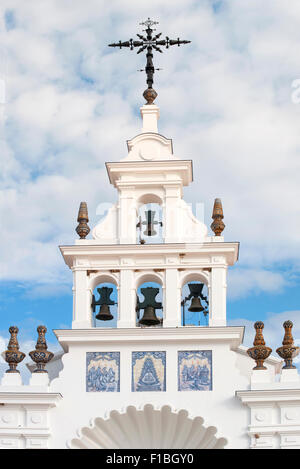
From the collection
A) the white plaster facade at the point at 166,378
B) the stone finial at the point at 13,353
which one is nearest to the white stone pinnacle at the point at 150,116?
the white plaster facade at the point at 166,378

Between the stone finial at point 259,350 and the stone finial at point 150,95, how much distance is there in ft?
20.6

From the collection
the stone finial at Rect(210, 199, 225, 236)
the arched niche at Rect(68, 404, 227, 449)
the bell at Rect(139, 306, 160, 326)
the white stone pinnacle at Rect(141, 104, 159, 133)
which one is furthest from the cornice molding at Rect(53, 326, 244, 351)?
the white stone pinnacle at Rect(141, 104, 159, 133)

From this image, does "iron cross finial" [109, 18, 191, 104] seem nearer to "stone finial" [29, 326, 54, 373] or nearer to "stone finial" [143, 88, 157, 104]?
"stone finial" [143, 88, 157, 104]

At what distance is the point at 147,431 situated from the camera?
75.9 feet

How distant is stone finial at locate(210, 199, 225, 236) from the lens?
2419 centimetres

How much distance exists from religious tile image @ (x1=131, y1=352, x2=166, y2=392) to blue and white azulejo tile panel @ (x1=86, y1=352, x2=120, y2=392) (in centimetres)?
35

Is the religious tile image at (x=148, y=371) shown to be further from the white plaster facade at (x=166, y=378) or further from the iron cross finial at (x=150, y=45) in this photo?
the iron cross finial at (x=150, y=45)

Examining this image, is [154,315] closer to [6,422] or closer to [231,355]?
[231,355]

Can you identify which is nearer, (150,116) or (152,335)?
(152,335)

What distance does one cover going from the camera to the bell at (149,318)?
24.2 m

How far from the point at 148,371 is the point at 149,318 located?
59.3 inches

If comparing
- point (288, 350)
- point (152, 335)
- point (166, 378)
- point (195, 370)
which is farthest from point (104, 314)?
point (288, 350)

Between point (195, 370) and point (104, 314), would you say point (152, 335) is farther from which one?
point (104, 314)
